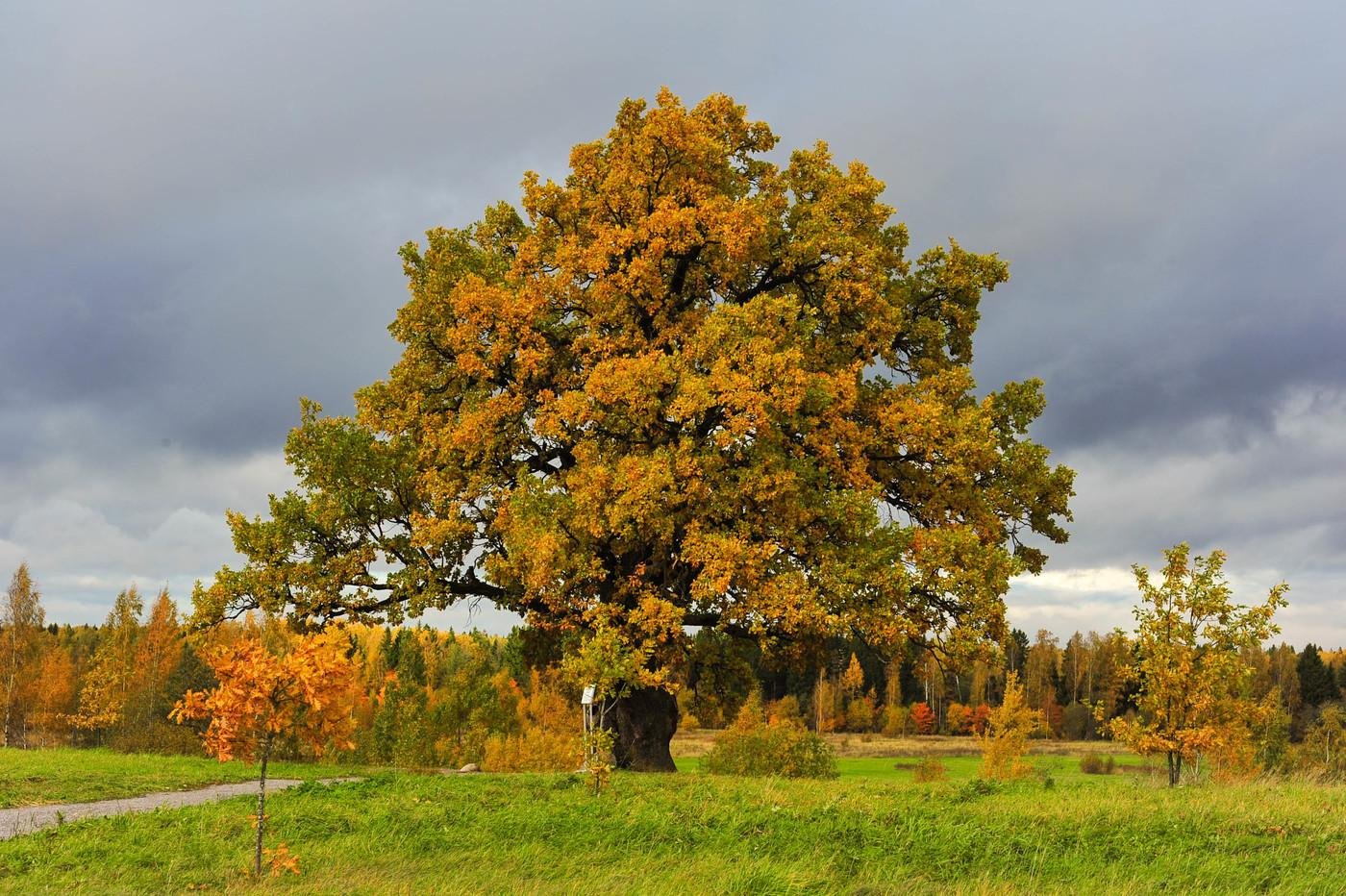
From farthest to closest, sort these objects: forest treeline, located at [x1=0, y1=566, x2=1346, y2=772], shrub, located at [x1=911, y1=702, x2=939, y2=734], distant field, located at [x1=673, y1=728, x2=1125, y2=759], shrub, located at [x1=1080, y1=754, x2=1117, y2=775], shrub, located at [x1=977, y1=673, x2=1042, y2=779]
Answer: shrub, located at [x1=911, y1=702, x2=939, y2=734] < distant field, located at [x1=673, y1=728, x2=1125, y2=759] < shrub, located at [x1=1080, y1=754, x2=1117, y2=775] < shrub, located at [x1=977, y1=673, x2=1042, y2=779] < forest treeline, located at [x1=0, y1=566, x2=1346, y2=772]

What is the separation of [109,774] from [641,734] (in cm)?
1243

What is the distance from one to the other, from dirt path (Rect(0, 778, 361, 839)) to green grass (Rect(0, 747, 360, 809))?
2.01 feet

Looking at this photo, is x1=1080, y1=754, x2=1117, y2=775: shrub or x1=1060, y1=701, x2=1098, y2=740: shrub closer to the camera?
x1=1080, y1=754, x2=1117, y2=775: shrub

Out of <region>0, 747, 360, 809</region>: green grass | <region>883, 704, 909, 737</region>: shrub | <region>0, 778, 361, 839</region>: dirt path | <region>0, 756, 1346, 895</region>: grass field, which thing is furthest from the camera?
<region>883, 704, 909, 737</region>: shrub

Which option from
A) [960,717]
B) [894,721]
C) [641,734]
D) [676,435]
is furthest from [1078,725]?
[676,435]

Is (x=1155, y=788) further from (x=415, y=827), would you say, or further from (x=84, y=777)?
(x=84, y=777)

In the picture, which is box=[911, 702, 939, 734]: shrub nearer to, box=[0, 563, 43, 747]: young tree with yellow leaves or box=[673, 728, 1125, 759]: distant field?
box=[673, 728, 1125, 759]: distant field

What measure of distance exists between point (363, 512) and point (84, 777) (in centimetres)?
830

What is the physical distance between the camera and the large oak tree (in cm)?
2003

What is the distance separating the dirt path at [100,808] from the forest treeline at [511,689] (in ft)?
9.50

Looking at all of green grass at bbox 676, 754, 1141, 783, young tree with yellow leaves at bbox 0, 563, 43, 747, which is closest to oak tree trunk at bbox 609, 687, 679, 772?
green grass at bbox 676, 754, 1141, 783

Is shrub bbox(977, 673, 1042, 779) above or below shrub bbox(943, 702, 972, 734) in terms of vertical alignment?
above

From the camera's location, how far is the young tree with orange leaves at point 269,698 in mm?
11375

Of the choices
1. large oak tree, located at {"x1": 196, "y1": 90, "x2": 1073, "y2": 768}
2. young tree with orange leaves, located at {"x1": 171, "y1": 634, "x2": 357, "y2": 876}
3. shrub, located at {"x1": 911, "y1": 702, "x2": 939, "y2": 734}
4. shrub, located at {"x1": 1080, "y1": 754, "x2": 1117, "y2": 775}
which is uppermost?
large oak tree, located at {"x1": 196, "y1": 90, "x2": 1073, "y2": 768}
